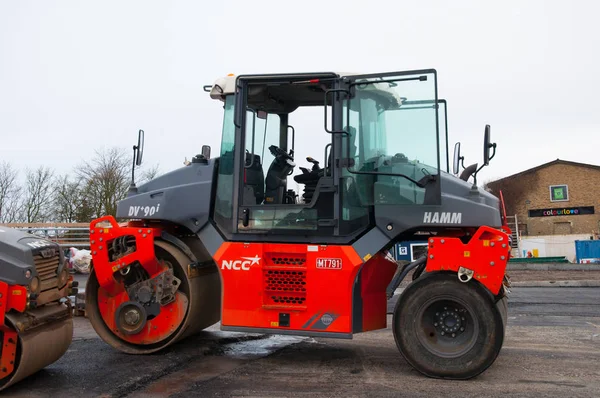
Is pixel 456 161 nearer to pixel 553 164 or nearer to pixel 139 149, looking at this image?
pixel 139 149

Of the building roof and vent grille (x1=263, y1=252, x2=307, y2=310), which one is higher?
the building roof

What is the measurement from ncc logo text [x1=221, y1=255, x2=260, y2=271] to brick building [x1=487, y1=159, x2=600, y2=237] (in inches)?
1593

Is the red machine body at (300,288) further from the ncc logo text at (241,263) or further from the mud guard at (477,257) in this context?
the mud guard at (477,257)

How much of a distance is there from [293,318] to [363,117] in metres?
2.13

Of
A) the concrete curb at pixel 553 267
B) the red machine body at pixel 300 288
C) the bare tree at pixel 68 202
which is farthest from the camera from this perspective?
the bare tree at pixel 68 202

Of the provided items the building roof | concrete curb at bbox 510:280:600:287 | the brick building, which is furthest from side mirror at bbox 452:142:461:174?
the building roof

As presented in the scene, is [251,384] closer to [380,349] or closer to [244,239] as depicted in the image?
[244,239]

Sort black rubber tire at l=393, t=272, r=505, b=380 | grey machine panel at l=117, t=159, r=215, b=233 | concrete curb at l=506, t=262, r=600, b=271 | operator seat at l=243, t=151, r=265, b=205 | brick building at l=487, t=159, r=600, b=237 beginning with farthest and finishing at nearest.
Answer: brick building at l=487, t=159, r=600, b=237 → concrete curb at l=506, t=262, r=600, b=271 → grey machine panel at l=117, t=159, r=215, b=233 → operator seat at l=243, t=151, r=265, b=205 → black rubber tire at l=393, t=272, r=505, b=380

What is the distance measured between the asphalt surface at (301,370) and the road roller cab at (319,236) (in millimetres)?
322

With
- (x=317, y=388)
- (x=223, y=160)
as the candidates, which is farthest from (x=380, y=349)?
(x=223, y=160)

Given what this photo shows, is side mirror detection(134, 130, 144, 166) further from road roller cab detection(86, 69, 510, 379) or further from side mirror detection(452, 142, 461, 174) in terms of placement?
side mirror detection(452, 142, 461, 174)

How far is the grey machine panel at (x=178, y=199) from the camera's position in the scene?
5918mm

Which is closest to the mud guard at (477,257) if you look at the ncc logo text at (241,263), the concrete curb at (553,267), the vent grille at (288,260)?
the vent grille at (288,260)

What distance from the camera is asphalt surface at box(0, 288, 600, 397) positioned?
4.66 metres
